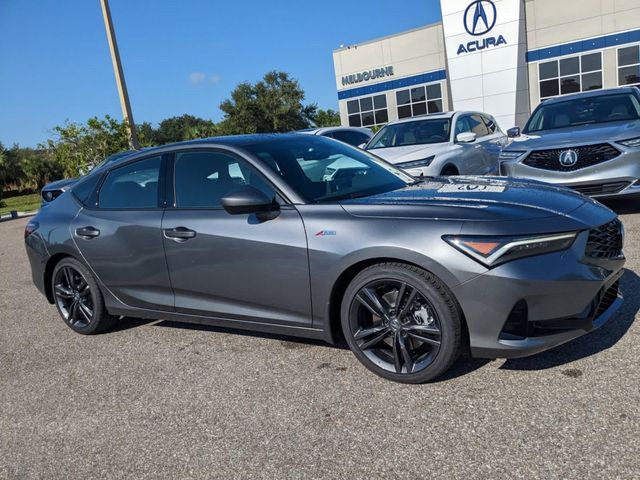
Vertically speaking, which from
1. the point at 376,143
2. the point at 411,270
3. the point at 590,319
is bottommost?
the point at 590,319

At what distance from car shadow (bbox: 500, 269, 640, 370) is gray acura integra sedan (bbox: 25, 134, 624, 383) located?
27 centimetres

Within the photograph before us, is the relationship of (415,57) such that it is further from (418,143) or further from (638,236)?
(638,236)

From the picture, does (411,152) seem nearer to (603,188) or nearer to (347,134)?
(603,188)

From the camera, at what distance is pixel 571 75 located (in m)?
27.1

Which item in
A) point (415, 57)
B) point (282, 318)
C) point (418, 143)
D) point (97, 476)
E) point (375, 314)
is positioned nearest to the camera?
point (97, 476)

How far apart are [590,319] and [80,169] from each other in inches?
858

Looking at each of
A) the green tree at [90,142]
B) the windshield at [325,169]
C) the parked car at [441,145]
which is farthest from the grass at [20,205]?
the windshield at [325,169]

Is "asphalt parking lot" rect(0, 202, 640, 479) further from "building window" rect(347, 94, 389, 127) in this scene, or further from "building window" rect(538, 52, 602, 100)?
"building window" rect(347, 94, 389, 127)

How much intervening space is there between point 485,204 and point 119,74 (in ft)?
65.7

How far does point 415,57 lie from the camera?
107ft

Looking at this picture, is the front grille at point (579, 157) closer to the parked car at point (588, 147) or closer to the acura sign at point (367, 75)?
the parked car at point (588, 147)

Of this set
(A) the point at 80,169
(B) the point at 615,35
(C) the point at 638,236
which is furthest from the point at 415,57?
(C) the point at 638,236

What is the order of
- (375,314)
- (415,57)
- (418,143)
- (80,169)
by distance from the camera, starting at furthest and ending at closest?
(415,57) < (80,169) < (418,143) < (375,314)

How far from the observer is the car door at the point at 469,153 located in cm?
837
